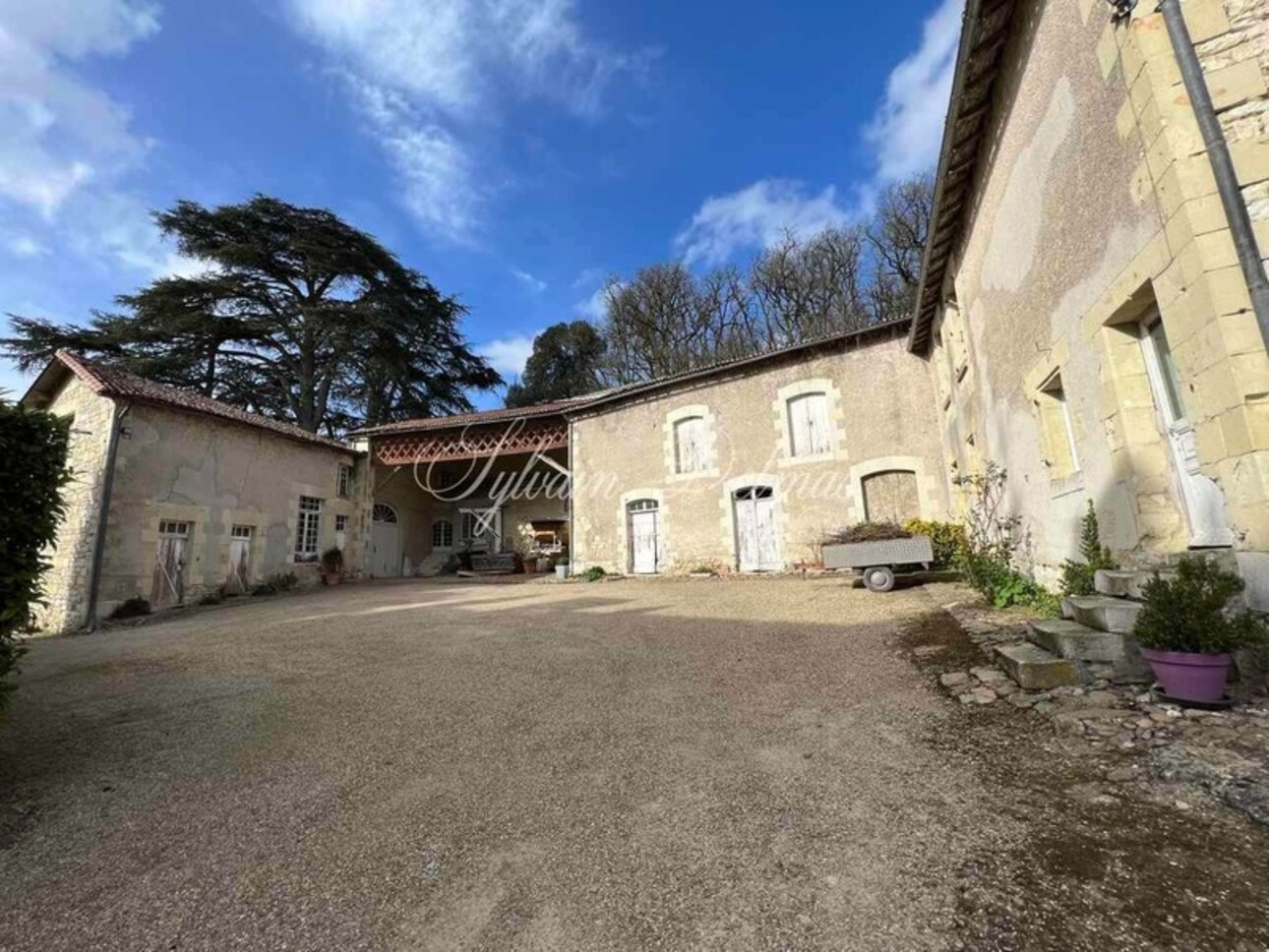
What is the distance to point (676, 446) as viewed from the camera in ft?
39.8

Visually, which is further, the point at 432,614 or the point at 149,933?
the point at 432,614

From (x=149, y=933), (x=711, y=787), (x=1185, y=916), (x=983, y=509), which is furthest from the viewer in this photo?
(x=983, y=509)

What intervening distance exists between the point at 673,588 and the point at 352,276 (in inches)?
697

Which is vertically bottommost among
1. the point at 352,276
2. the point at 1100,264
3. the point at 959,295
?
the point at 1100,264

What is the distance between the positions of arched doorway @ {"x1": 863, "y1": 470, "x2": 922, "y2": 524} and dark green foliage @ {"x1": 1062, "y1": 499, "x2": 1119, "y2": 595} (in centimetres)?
553

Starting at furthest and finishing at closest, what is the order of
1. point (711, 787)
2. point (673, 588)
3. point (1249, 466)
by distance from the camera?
1. point (673, 588)
2. point (1249, 466)
3. point (711, 787)

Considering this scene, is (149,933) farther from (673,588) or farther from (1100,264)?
(673,588)

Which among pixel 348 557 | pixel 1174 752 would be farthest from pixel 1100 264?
pixel 348 557

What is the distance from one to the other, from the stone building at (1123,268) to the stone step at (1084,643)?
0.59 meters

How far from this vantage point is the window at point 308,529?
528 inches

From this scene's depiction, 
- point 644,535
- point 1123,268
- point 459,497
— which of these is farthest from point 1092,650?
point 459,497

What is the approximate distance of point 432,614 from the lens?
7375mm

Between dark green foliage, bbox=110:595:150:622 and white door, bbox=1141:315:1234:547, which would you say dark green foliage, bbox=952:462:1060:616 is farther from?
dark green foliage, bbox=110:595:150:622

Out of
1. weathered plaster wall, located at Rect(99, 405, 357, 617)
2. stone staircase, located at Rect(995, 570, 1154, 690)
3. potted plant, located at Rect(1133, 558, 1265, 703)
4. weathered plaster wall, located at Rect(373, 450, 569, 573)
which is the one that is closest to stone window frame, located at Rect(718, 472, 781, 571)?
weathered plaster wall, located at Rect(373, 450, 569, 573)
